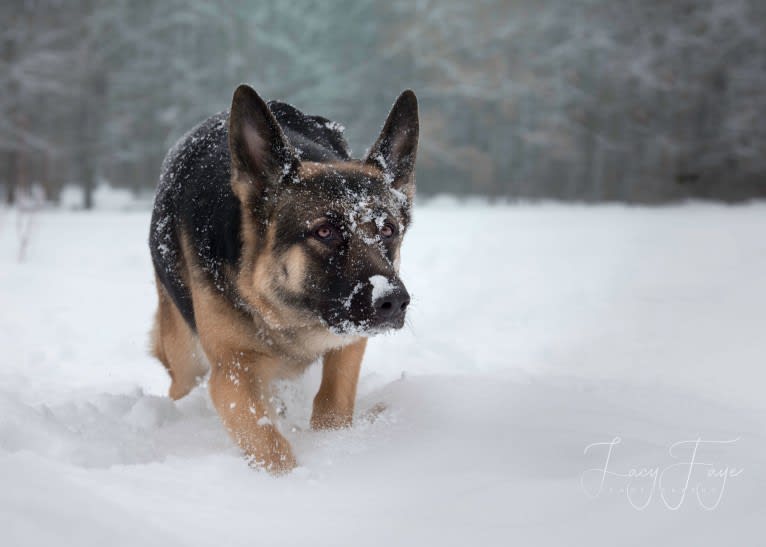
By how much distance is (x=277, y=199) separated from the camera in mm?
2955

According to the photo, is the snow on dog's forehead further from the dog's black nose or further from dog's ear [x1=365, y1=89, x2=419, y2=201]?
the dog's black nose

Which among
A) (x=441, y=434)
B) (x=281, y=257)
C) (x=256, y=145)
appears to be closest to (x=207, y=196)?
(x=256, y=145)

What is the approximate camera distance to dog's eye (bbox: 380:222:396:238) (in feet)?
9.26

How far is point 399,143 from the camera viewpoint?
3.31 m

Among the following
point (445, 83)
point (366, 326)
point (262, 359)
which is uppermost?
point (366, 326)

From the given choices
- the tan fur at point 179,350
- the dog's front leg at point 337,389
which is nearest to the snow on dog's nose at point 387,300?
the dog's front leg at point 337,389

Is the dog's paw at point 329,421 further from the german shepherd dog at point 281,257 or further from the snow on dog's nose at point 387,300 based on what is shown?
the snow on dog's nose at point 387,300

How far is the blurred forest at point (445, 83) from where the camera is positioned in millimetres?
16578

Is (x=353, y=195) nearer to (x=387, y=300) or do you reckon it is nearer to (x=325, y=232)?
(x=325, y=232)

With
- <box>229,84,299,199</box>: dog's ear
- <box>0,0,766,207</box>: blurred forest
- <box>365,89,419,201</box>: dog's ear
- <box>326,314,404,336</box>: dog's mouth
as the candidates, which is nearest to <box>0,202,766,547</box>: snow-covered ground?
<box>326,314,404,336</box>: dog's mouth

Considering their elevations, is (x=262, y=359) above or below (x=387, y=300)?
below

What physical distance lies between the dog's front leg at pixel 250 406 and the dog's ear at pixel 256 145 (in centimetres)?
89

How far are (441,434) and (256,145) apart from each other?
162 centimetres

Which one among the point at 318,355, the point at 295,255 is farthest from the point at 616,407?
the point at 295,255
